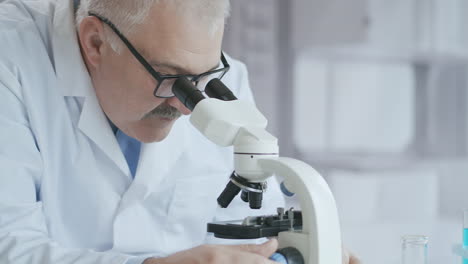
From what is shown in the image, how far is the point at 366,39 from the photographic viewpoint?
3.72m

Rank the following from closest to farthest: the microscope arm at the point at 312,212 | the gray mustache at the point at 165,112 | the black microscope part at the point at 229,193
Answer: the microscope arm at the point at 312,212 → the black microscope part at the point at 229,193 → the gray mustache at the point at 165,112

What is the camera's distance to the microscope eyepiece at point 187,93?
117cm

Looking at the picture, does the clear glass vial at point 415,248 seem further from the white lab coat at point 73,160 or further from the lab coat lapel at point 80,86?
the lab coat lapel at point 80,86

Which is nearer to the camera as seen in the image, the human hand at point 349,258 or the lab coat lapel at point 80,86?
A: the human hand at point 349,258

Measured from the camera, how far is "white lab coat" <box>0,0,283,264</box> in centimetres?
142

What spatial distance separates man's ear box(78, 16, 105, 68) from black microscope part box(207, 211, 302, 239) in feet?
2.22

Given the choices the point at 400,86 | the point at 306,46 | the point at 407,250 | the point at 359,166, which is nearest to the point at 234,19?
the point at 306,46

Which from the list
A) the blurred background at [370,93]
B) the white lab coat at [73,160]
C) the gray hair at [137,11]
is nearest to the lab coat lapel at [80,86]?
the white lab coat at [73,160]

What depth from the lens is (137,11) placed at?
138cm

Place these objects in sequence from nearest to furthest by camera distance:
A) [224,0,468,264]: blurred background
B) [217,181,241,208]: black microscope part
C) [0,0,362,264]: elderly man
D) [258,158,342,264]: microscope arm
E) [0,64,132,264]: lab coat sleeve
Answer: [258,158,342,264]: microscope arm
[217,181,241,208]: black microscope part
[0,64,132,264]: lab coat sleeve
[0,0,362,264]: elderly man
[224,0,468,264]: blurred background

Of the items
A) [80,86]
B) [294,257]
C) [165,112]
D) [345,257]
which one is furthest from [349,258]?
[80,86]

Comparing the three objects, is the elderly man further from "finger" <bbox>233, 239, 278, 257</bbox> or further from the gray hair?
"finger" <bbox>233, 239, 278, 257</bbox>

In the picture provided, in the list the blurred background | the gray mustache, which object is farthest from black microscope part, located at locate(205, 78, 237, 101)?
the blurred background

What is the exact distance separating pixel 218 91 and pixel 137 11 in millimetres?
308
